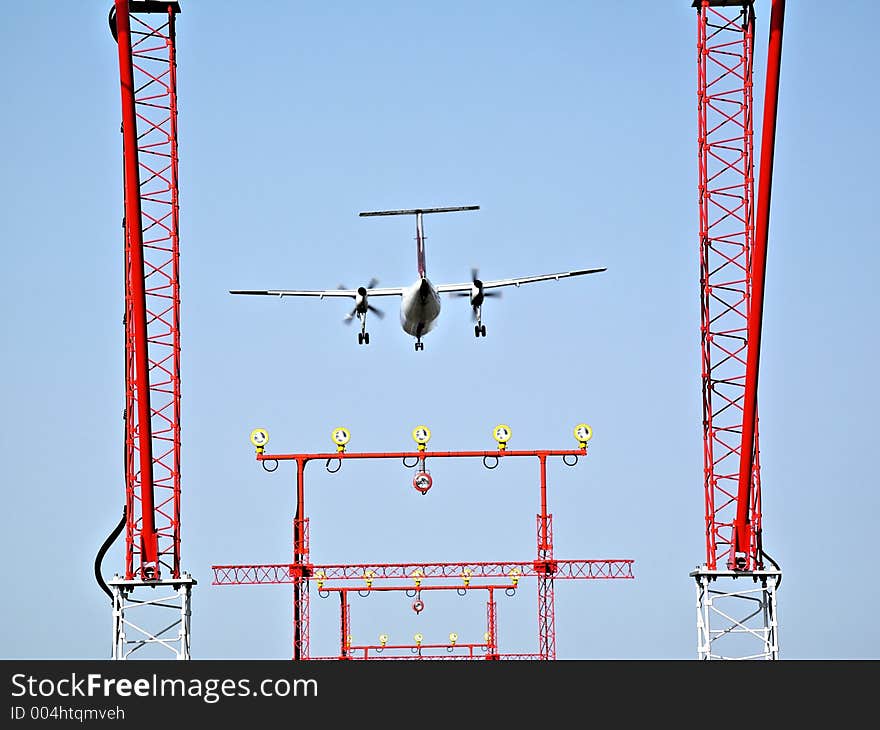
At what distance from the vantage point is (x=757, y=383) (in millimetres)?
59281

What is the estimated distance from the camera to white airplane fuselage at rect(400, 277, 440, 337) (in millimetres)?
75438

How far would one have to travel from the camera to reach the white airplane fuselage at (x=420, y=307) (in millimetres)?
75438

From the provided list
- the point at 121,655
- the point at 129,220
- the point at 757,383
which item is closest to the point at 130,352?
the point at 129,220

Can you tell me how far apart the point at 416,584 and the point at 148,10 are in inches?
1167

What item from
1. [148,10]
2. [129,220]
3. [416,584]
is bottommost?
[416,584]

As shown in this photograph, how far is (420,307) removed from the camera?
7612 centimetres
